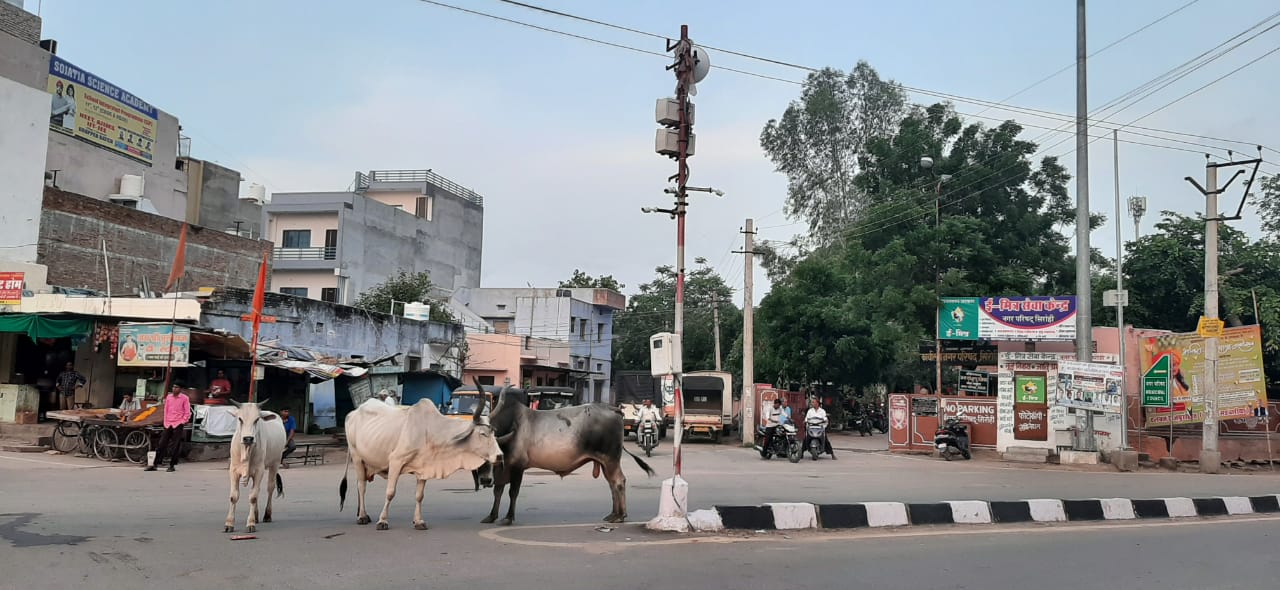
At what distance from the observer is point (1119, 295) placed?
961 inches

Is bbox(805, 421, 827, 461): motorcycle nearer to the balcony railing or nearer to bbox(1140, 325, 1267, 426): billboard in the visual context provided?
→ bbox(1140, 325, 1267, 426): billboard

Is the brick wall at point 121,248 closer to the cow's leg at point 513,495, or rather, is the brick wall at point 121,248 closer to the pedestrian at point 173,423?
the pedestrian at point 173,423

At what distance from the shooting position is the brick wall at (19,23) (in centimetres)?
2938

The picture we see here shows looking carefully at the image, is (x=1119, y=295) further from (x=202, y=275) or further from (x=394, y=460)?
(x=202, y=275)

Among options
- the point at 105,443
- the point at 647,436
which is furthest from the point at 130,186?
the point at 647,436

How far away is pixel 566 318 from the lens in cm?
5625

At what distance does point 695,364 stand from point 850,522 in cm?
4778

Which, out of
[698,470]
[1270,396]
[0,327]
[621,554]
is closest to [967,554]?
[621,554]

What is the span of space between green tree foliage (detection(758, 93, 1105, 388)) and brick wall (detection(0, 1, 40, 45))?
2825 cm

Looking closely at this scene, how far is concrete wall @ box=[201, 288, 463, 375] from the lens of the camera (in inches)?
1016

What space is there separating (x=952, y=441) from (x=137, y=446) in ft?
65.3

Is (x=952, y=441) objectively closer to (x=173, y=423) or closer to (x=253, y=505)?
(x=173, y=423)

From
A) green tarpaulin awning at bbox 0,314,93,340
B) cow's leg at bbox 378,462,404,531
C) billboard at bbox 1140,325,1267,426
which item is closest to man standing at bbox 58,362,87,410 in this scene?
green tarpaulin awning at bbox 0,314,93,340

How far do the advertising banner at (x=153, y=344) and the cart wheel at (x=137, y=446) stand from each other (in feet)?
6.08
